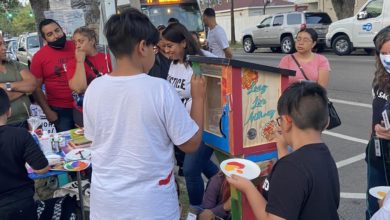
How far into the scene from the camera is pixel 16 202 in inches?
102

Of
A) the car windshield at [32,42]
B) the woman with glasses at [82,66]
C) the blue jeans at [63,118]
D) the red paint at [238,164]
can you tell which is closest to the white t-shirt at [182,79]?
the red paint at [238,164]

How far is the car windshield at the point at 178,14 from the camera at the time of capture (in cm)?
1162

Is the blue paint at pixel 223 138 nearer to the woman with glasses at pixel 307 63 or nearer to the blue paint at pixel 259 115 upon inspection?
the blue paint at pixel 259 115

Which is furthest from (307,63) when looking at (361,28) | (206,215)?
(361,28)

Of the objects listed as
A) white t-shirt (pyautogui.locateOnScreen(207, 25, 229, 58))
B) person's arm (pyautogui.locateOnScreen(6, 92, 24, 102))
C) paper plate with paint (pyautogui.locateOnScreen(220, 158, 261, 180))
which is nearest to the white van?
white t-shirt (pyautogui.locateOnScreen(207, 25, 229, 58))

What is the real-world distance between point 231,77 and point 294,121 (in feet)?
2.54

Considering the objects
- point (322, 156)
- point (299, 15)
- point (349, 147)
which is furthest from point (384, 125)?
point (299, 15)

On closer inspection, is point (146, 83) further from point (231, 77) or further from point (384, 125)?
point (384, 125)

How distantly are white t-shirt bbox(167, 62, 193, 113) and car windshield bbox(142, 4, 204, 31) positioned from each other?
8.46 metres

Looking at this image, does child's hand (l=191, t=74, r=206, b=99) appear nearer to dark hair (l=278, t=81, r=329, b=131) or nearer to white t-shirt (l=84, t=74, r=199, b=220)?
white t-shirt (l=84, t=74, r=199, b=220)

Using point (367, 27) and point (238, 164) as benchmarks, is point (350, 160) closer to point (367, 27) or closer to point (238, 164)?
point (238, 164)

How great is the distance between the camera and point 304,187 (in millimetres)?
1658

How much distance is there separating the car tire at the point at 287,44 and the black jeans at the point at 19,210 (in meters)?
16.1

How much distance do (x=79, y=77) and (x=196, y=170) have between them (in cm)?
154
